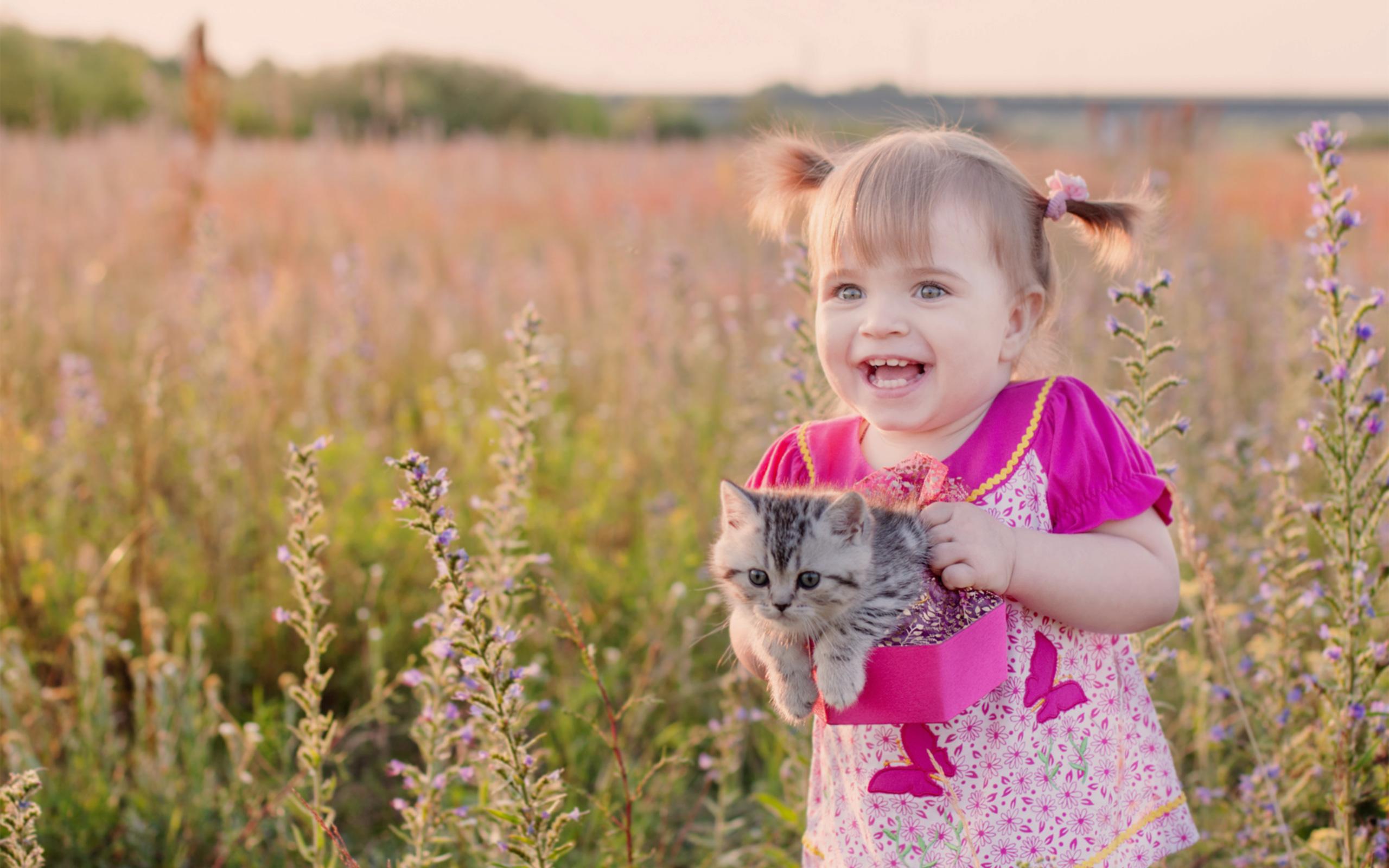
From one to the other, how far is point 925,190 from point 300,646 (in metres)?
3.01

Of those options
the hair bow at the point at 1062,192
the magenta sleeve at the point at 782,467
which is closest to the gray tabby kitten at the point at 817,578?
the magenta sleeve at the point at 782,467

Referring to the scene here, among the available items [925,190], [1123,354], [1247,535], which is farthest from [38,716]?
[1123,354]

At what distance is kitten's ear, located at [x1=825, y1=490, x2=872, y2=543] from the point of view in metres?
1.47

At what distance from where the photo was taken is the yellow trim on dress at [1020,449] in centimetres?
180

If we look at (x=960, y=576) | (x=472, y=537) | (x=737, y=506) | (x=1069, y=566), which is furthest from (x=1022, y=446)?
(x=472, y=537)

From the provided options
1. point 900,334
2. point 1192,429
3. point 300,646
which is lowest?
point 300,646

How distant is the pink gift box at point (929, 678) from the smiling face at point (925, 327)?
41cm

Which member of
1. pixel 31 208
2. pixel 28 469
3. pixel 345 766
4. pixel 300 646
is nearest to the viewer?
pixel 345 766

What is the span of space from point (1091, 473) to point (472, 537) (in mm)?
2887

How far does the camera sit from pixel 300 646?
3.76 meters

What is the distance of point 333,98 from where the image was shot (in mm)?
25547

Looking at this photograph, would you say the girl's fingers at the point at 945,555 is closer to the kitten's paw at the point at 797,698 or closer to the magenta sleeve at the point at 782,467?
the kitten's paw at the point at 797,698

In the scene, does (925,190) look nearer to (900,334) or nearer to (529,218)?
(900,334)

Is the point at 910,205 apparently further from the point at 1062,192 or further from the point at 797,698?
the point at 797,698
